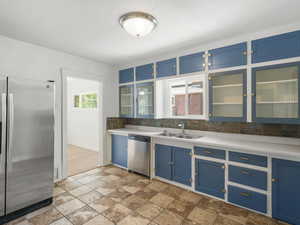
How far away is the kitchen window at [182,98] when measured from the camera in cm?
298

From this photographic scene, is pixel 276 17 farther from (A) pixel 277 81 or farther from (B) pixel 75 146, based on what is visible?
(B) pixel 75 146

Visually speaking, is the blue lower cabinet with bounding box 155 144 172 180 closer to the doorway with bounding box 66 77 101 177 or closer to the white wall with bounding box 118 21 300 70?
the white wall with bounding box 118 21 300 70

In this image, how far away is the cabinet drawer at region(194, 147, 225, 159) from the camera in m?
2.25

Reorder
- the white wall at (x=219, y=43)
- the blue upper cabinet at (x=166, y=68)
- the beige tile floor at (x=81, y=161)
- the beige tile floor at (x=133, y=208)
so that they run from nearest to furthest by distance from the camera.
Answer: the beige tile floor at (x=133, y=208)
the white wall at (x=219, y=43)
the blue upper cabinet at (x=166, y=68)
the beige tile floor at (x=81, y=161)

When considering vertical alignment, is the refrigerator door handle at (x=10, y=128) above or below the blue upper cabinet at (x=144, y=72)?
below

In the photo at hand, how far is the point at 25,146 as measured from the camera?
6.45 feet

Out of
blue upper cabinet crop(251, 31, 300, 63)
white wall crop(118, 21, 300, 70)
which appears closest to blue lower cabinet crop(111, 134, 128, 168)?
white wall crop(118, 21, 300, 70)

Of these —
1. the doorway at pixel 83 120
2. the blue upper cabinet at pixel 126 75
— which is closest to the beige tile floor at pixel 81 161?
the doorway at pixel 83 120

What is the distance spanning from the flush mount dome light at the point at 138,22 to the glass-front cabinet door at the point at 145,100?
145 cm

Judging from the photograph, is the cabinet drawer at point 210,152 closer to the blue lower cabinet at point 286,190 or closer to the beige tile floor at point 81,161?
the blue lower cabinet at point 286,190

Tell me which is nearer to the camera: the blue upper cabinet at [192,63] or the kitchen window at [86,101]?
the blue upper cabinet at [192,63]

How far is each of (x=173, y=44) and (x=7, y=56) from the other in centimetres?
260

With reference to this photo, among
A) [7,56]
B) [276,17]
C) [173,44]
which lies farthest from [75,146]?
[276,17]

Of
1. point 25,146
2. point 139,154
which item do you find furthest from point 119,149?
point 25,146
